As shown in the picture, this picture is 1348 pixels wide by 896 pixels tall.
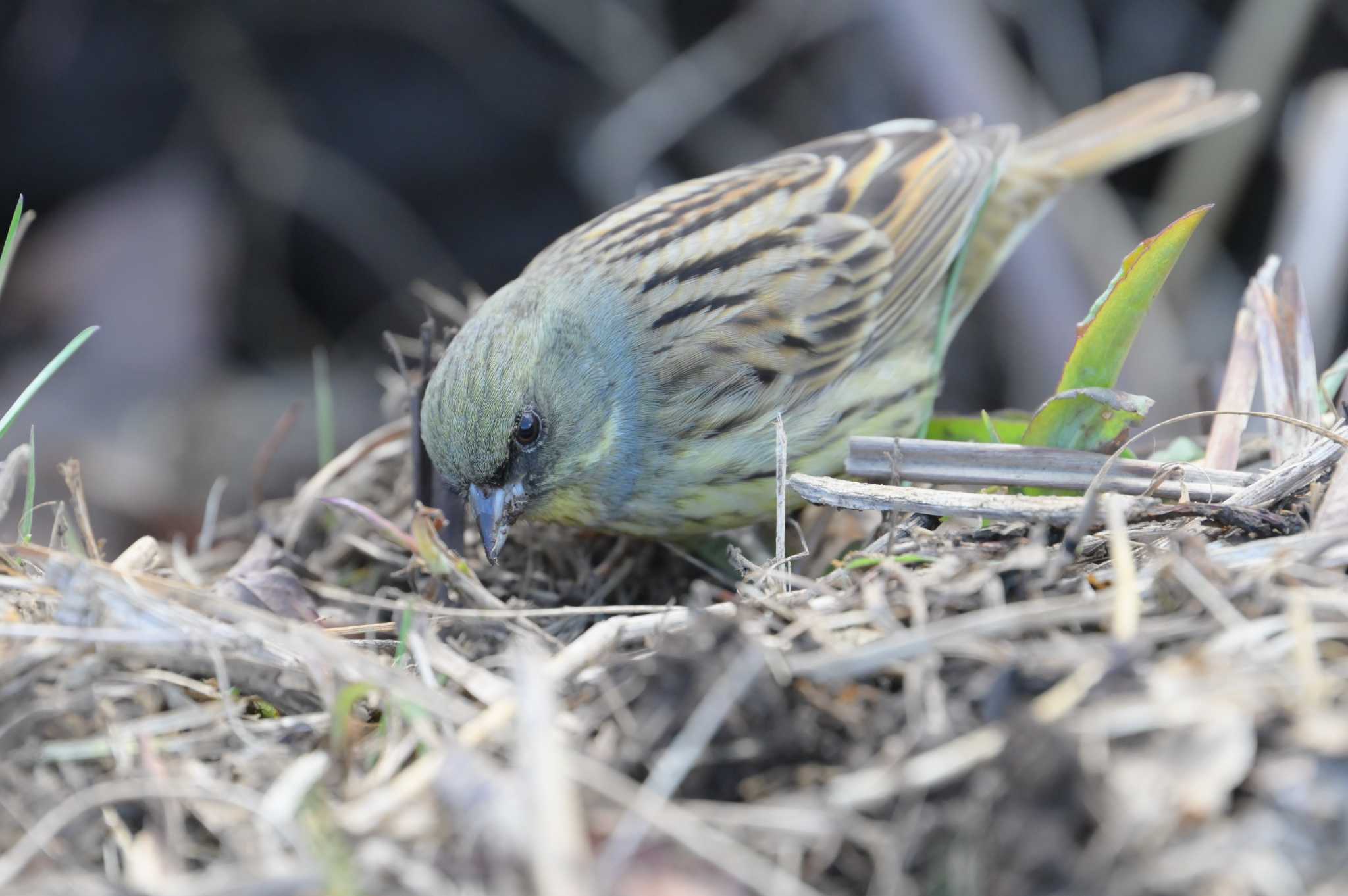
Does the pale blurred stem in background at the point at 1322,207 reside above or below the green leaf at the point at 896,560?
above

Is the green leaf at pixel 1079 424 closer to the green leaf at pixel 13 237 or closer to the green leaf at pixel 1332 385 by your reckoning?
the green leaf at pixel 1332 385

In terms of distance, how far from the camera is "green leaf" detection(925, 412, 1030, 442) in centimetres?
348

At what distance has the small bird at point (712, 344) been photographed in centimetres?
330

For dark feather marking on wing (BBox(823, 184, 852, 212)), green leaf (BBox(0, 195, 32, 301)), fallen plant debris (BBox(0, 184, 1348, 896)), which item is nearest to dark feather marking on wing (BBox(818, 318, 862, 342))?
dark feather marking on wing (BBox(823, 184, 852, 212))

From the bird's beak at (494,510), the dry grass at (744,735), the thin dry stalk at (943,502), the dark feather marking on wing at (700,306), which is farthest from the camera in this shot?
the dark feather marking on wing at (700,306)

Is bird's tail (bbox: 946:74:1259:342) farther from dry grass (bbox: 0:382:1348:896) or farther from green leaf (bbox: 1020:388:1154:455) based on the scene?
dry grass (bbox: 0:382:1348:896)

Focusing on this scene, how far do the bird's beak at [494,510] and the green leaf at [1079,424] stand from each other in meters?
1.30

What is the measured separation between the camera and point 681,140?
6535mm

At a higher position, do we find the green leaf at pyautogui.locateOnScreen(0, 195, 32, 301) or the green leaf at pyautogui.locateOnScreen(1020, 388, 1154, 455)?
the green leaf at pyautogui.locateOnScreen(0, 195, 32, 301)

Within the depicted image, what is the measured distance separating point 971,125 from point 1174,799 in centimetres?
350

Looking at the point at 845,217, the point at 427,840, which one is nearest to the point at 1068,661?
the point at 427,840

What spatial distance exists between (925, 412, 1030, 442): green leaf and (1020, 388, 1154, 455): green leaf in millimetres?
276

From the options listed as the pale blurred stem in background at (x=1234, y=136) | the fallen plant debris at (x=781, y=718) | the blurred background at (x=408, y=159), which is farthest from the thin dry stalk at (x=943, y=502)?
the pale blurred stem in background at (x=1234, y=136)

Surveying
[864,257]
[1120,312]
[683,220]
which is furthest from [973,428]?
[683,220]
